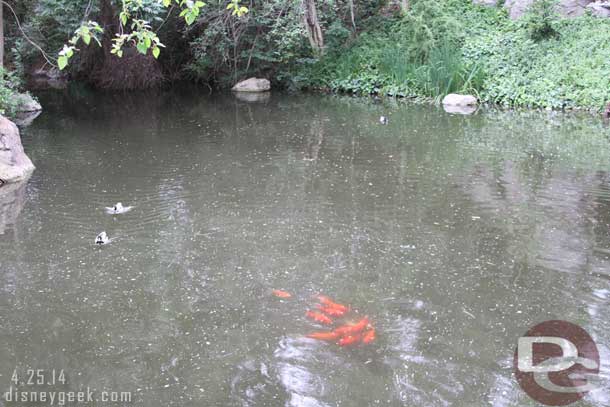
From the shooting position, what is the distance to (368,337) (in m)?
4.65

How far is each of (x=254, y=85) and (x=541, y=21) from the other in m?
7.90

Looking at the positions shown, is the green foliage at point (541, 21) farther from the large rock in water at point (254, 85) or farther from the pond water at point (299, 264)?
the large rock in water at point (254, 85)

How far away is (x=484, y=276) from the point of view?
18.5 feet

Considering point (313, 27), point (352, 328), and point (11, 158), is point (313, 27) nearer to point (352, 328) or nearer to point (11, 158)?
point (11, 158)

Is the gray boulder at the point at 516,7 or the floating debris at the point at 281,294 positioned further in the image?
the gray boulder at the point at 516,7

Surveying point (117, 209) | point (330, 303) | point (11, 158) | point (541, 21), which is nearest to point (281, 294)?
point (330, 303)

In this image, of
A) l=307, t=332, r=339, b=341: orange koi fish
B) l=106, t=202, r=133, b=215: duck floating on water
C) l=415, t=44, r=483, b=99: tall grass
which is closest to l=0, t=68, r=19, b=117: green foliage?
l=106, t=202, r=133, b=215: duck floating on water

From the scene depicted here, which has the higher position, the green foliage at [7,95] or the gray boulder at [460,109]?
the green foliage at [7,95]

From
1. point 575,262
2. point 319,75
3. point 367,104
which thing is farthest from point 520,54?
point 575,262

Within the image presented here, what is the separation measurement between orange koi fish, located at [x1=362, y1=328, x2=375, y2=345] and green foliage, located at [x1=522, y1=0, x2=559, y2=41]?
13.5 m

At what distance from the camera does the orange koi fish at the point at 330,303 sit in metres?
5.07

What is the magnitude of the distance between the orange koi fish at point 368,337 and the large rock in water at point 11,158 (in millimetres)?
6200

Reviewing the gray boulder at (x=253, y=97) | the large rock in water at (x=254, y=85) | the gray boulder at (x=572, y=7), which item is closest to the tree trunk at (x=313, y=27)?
the large rock in water at (x=254, y=85)

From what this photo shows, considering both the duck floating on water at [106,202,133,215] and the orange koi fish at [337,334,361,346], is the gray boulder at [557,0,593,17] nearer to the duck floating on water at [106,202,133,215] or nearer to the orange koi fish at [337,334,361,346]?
the duck floating on water at [106,202,133,215]
